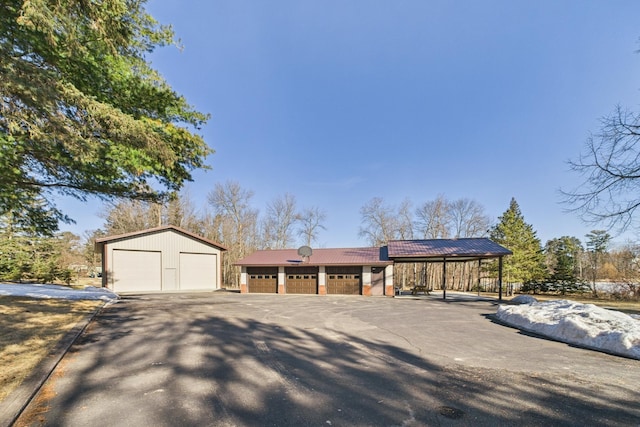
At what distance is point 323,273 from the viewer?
76.2 feet

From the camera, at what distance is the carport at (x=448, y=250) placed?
18.9 m

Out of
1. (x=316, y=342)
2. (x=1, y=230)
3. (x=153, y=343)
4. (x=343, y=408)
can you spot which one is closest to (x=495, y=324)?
(x=316, y=342)

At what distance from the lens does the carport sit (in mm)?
18906

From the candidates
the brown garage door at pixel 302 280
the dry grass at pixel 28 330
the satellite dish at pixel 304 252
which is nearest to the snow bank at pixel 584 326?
the dry grass at pixel 28 330

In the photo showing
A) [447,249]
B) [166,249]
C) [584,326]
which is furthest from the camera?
[166,249]

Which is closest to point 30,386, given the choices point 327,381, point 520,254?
point 327,381

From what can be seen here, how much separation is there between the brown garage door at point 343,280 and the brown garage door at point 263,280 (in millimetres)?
4525

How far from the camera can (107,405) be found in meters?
3.67

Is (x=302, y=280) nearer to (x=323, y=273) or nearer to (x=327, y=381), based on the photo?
(x=323, y=273)

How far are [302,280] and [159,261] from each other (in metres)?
11.7

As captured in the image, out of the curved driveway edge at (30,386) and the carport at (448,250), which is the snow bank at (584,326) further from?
the curved driveway edge at (30,386)

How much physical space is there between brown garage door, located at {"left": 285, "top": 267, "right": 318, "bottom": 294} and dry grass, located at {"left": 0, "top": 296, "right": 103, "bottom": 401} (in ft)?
47.1

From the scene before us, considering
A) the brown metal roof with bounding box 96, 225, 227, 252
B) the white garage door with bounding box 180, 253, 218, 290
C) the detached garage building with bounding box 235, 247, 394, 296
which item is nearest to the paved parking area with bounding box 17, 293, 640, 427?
the detached garage building with bounding box 235, 247, 394, 296

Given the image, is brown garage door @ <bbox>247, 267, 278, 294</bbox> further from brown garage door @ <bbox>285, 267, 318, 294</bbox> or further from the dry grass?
the dry grass
